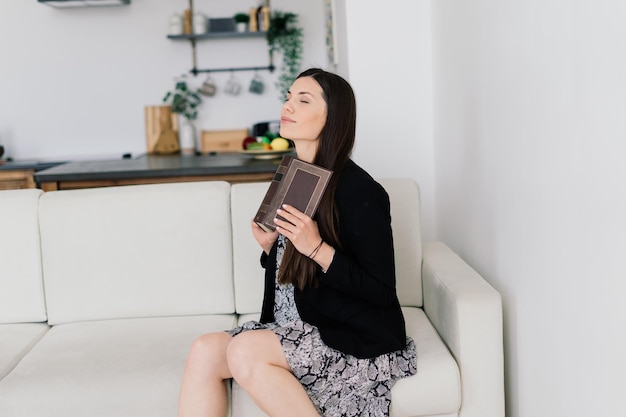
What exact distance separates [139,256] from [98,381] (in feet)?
1.92

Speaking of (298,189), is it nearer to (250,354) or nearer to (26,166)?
(250,354)

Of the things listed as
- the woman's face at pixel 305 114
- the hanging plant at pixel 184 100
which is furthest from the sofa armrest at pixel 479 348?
the hanging plant at pixel 184 100

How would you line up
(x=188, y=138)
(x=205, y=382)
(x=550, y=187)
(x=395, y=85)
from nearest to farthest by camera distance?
1. (x=550, y=187)
2. (x=205, y=382)
3. (x=395, y=85)
4. (x=188, y=138)

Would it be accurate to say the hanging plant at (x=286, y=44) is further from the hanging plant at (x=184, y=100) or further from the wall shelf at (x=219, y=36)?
the hanging plant at (x=184, y=100)

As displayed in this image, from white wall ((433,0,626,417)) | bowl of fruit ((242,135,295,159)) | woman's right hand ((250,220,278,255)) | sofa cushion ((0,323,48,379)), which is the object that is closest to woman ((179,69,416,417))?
woman's right hand ((250,220,278,255))

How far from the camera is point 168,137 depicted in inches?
197

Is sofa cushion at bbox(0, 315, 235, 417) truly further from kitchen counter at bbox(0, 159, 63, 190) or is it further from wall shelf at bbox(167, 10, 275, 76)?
wall shelf at bbox(167, 10, 275, 76)

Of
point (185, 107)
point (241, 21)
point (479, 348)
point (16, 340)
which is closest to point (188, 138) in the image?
point (185, 107)

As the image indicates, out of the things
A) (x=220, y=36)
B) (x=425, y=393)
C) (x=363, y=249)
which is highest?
(x=220, y=36)

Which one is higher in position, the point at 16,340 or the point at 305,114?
the point at 305,114

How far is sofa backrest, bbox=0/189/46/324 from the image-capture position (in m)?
2.52

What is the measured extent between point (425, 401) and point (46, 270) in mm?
1321

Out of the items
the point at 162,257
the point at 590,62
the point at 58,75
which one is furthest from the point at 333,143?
the point at 58,75

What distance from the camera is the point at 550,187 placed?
179cm
